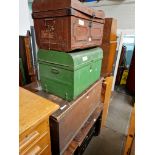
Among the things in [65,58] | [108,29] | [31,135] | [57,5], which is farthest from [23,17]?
[31,135]

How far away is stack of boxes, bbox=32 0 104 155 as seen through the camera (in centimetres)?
96

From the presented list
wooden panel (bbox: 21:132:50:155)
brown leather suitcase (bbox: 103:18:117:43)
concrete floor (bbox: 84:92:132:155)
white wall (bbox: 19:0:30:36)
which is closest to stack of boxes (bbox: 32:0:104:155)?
wooden panel (bbox: 21:132:50:155)

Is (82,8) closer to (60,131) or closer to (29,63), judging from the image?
(60,131)

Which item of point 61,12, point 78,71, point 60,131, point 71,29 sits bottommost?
point 60,131

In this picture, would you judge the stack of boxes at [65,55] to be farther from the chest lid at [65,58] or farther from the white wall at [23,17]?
the white wall at [23,17]

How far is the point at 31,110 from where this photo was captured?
2.59 ft

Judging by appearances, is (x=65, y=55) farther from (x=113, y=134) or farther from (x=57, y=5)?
(x=113, y=134)

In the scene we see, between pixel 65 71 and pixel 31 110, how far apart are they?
40cm

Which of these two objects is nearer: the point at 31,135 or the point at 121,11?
the point at 31,135

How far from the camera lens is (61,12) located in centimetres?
94

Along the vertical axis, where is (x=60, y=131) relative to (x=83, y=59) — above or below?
below
